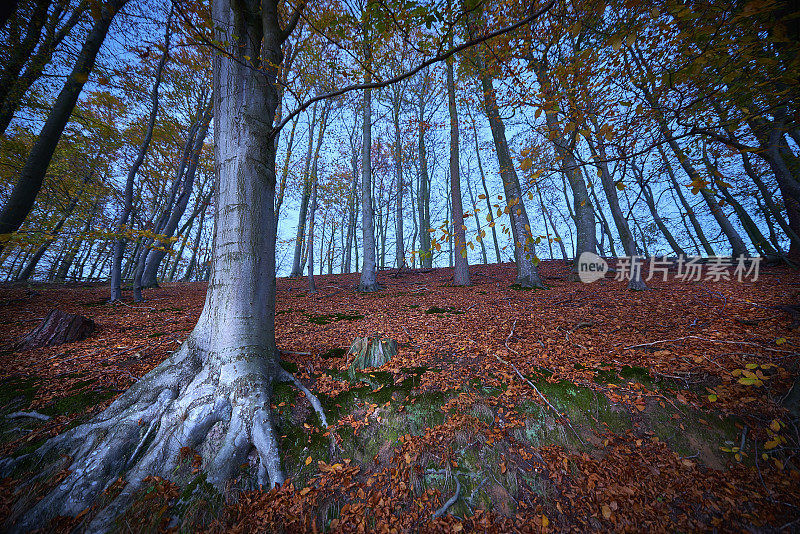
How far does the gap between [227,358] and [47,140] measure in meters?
6.11

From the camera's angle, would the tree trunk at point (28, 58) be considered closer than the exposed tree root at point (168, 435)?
No

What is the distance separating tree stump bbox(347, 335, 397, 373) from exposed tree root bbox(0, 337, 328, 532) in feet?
2.63

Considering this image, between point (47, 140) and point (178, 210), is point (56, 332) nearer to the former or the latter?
point (47, 140)

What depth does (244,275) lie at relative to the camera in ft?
8.62

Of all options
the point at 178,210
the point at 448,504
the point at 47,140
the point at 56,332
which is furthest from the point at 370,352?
the point at 178,210

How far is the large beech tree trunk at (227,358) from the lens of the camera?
2.12 metres

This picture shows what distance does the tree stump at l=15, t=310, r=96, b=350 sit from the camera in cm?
412

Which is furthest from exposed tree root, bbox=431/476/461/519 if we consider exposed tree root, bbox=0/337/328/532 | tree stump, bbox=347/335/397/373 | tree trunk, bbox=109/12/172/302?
tree trunk, bbox=109/12/172/302

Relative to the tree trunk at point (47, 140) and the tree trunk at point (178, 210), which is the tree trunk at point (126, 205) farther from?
the tree trunk at point (47, 140)

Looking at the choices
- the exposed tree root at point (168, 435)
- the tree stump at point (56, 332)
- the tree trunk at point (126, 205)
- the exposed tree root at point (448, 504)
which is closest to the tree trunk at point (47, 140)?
the tree stump at point (56, 332)

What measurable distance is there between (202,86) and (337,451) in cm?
1422

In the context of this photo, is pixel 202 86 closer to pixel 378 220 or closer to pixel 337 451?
pixel 378 220

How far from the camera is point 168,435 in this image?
7.34 feet

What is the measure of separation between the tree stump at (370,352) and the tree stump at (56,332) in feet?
16.8
